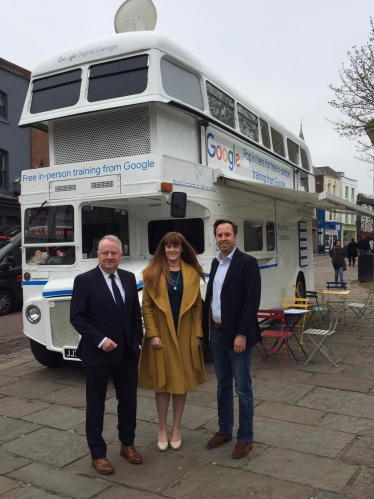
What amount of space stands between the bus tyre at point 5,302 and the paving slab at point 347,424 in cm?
992

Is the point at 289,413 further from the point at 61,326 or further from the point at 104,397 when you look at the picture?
the point at 61,326

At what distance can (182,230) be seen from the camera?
7.55 meters

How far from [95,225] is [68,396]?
2.33 metres

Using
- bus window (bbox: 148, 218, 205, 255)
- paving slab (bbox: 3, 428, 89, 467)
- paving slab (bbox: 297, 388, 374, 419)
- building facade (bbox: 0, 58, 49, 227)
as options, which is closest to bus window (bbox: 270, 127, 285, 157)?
bus window (bbox: 148, 218, 205, 255)

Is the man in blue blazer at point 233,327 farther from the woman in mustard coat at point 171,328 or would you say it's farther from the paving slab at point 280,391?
the paving slab at point 280,391

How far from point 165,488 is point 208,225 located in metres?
4.18

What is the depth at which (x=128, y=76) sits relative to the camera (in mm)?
6805

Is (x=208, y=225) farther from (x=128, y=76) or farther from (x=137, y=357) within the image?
(x=137, y=357)

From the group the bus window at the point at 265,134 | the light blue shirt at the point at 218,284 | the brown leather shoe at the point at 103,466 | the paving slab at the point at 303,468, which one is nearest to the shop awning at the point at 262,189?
the bus window at the point at 265,134

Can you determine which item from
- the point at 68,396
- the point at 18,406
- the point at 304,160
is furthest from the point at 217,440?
the point at 304,160

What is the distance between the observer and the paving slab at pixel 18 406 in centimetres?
547

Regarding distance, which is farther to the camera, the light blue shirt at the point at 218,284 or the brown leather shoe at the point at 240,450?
the light blue shirt at the point at 218,284

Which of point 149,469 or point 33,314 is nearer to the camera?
point 149,469

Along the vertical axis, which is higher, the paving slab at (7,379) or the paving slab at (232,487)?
the paving slab at (232,487)
